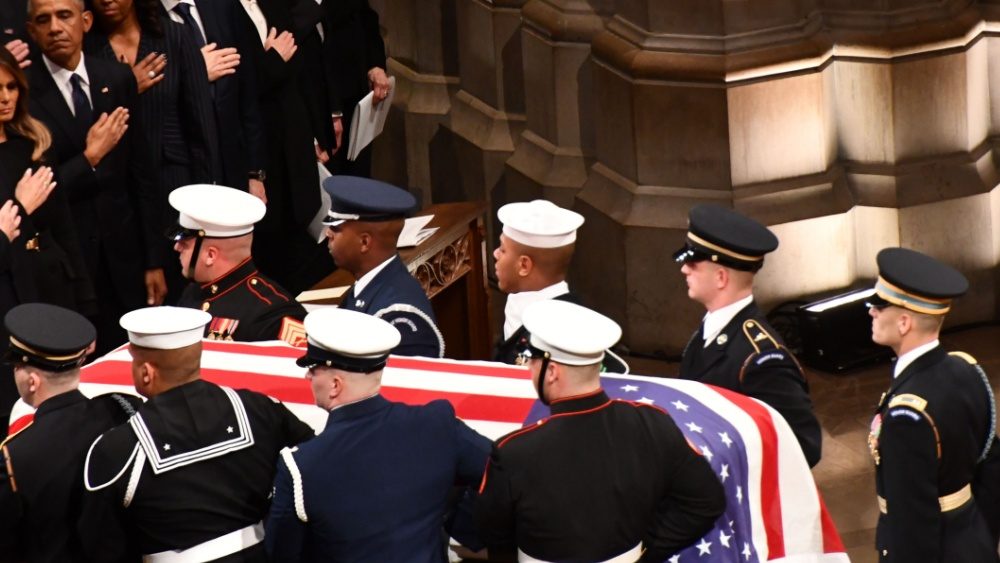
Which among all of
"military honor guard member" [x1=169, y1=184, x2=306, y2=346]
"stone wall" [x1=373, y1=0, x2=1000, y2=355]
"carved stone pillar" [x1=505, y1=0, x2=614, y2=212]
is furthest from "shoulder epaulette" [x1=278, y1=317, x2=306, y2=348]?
"carved stone pillar" [x1=505, y1=0, x2=614, y2=212]

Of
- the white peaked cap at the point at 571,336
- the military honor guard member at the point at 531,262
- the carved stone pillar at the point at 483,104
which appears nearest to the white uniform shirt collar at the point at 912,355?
the military honor guard member at the point at 531,262

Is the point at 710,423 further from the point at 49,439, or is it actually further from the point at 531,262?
the point at 49,439

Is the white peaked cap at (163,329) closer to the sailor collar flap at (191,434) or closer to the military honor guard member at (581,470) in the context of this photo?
the sailor collar flap at (191,434)

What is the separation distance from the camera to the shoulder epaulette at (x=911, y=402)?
4414mm

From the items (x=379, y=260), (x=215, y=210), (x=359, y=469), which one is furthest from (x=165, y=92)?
(x=359, y=469)

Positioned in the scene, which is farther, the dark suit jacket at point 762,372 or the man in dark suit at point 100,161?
the man in dark suit at point 100,161

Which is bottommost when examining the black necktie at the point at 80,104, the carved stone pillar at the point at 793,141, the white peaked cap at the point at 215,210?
the carved stone pillar at the point at 793,141

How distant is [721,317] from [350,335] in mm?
1187

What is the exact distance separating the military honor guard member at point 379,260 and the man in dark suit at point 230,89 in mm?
1723

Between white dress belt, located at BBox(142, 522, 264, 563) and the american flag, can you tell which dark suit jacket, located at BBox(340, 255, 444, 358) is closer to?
the american flag

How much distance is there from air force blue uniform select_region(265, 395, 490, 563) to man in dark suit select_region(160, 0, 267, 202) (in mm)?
2871

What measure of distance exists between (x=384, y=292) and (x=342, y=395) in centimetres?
106

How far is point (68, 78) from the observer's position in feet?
19.3

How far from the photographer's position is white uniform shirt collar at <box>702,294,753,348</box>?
4.54 metres
